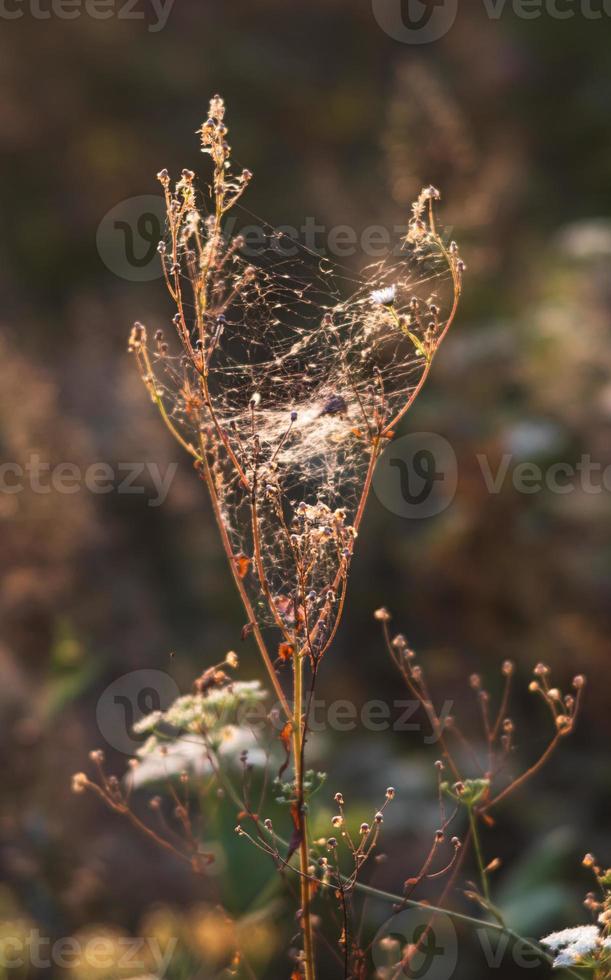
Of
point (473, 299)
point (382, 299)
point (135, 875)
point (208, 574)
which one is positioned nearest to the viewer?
point (382, 299)

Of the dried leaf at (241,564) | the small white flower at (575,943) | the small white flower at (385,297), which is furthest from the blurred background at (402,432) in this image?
the small white flower at (385,297)

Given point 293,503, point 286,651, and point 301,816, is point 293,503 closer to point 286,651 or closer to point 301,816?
point 286,651

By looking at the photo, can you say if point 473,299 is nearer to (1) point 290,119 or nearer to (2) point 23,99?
(1) point 290,119

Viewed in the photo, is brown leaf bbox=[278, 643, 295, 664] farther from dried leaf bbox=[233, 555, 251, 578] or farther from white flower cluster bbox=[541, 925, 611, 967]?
white flower cluster bbox=[541, 925, 611, 967]

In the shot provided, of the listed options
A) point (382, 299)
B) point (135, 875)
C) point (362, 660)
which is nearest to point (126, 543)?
point (362, 660)

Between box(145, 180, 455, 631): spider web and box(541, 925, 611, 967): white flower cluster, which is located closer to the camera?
box(541, 925, 611, 967): white flower cluster

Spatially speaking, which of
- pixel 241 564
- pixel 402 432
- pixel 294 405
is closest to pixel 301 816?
pixel 241 564

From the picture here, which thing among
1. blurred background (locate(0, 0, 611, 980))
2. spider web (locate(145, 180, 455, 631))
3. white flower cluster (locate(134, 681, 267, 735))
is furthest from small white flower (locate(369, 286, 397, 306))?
blurred background (locate(0, 0, 611, 980))
